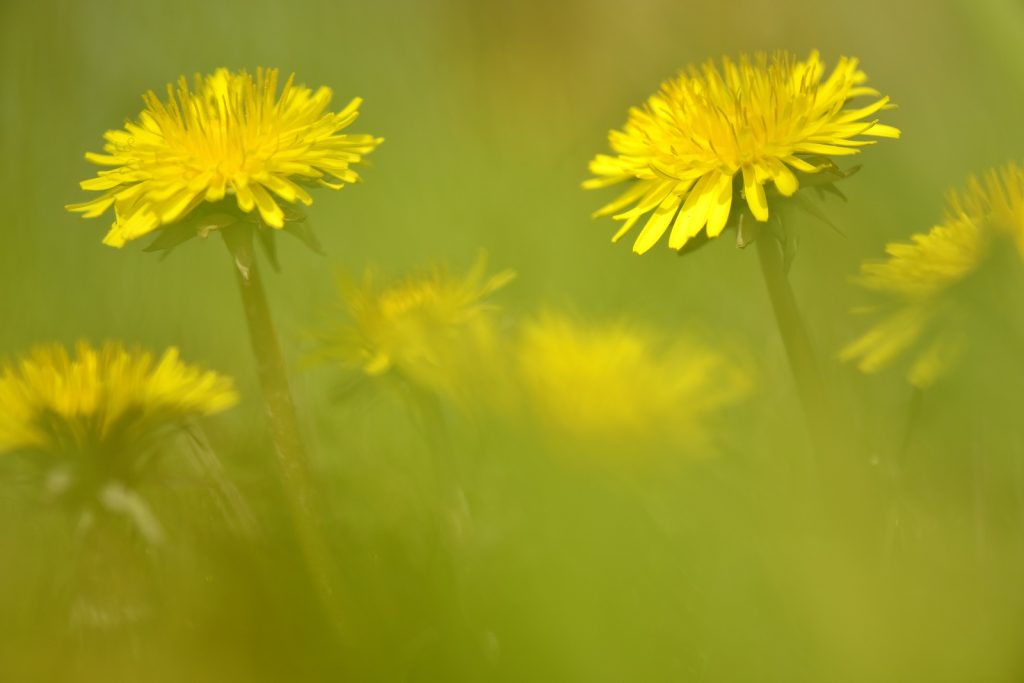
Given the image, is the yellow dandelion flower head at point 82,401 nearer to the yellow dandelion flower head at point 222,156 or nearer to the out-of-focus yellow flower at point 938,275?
the yellow dandelion flower head at point 222,156

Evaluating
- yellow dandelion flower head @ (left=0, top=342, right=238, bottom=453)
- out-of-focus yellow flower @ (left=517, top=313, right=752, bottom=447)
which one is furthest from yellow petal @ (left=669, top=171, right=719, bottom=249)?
yellow dandelion flower head @ (left=0, top=342, right=238, bottom=453)

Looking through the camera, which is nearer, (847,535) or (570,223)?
(847,535)

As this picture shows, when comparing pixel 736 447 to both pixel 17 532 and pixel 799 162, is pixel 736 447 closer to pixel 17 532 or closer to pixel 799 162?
pixel 799 162

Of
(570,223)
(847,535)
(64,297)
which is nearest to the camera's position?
(847,535)

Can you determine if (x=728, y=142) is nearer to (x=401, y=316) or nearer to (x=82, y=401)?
(x=401, y=316)

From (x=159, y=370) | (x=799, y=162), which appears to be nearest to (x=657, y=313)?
(x=799, y=162)

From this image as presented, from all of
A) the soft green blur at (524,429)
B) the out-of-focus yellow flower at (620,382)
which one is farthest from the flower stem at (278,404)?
the out-of-focus yellow flower at (620,382)

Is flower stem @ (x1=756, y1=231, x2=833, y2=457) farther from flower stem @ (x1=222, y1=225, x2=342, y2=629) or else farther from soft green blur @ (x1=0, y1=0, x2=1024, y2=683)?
flower stem @ (x1=222, y1=225, x2=342, y2=629)
